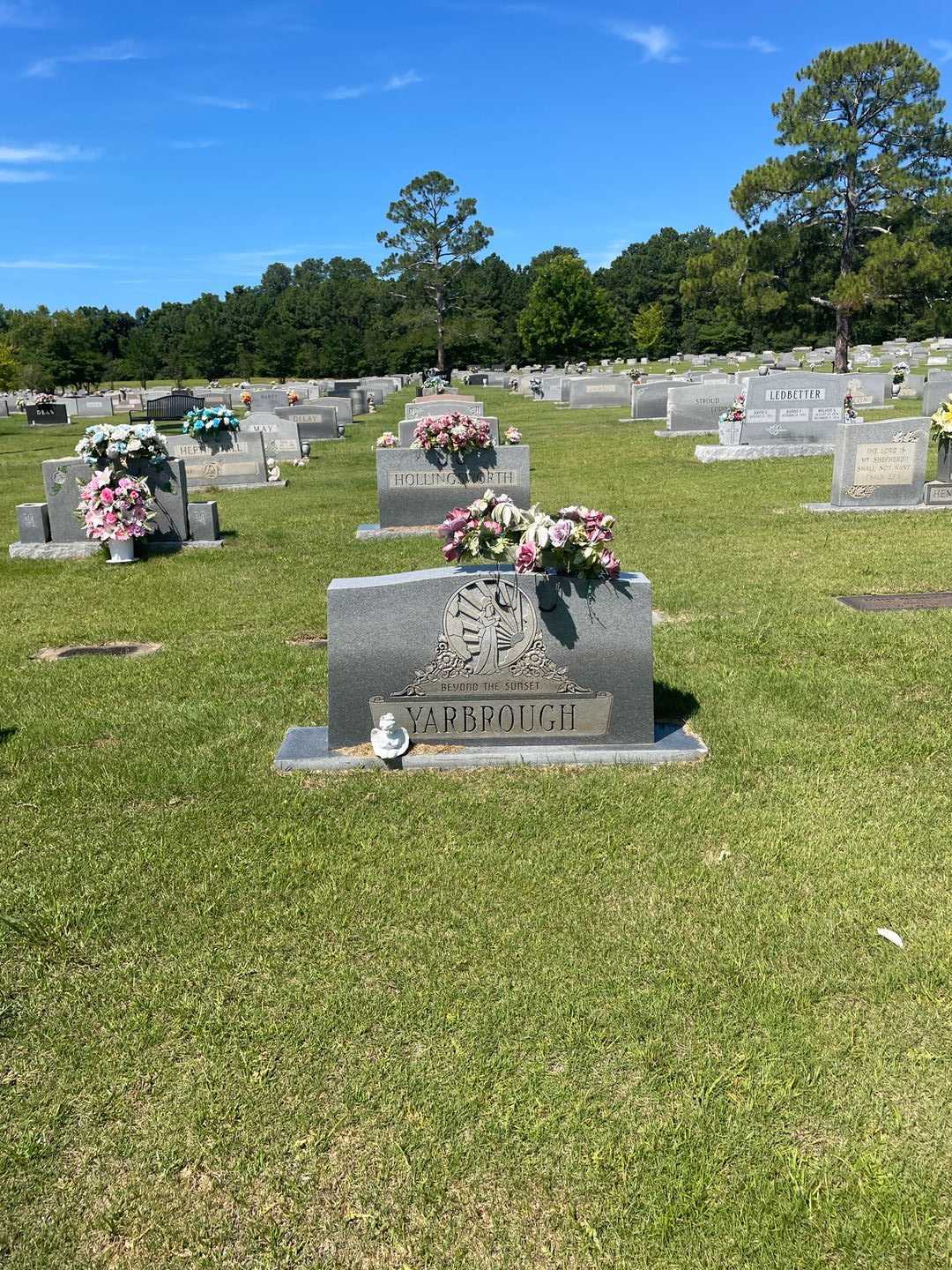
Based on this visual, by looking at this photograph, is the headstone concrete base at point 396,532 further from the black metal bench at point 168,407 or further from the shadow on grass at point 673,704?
the black metal bench at point 168,407

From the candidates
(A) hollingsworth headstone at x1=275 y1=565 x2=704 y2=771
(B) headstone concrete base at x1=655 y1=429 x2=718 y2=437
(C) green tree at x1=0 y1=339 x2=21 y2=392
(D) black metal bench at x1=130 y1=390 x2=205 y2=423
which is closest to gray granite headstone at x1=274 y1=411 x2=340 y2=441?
(B) headstone concrete base at x1=655 y1=429 x2=718 y2=437

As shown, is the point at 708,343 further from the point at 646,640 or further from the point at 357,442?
the point at 646,640

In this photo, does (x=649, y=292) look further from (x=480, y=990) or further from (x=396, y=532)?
(x=480, y=990)

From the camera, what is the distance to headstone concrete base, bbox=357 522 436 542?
12.5 meters

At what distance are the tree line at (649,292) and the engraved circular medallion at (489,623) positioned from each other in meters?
37.6

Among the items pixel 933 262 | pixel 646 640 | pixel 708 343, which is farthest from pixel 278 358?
pixel 646 640

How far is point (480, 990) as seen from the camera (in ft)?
11.7

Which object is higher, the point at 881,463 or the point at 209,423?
the point at 209,423

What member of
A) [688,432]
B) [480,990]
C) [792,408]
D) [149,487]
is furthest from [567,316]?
[480,990]

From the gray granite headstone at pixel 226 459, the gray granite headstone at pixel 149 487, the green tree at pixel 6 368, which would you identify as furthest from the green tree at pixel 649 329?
the gray granite headstone at pixel 149 487

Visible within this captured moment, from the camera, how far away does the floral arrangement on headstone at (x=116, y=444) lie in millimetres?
11492

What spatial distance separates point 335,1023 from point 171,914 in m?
1.05

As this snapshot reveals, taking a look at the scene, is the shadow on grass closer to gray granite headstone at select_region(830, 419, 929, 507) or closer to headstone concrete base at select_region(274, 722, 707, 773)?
headstone concrete base at select_region(274, 722, 707, 773)

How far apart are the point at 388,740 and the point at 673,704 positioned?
2.03m
